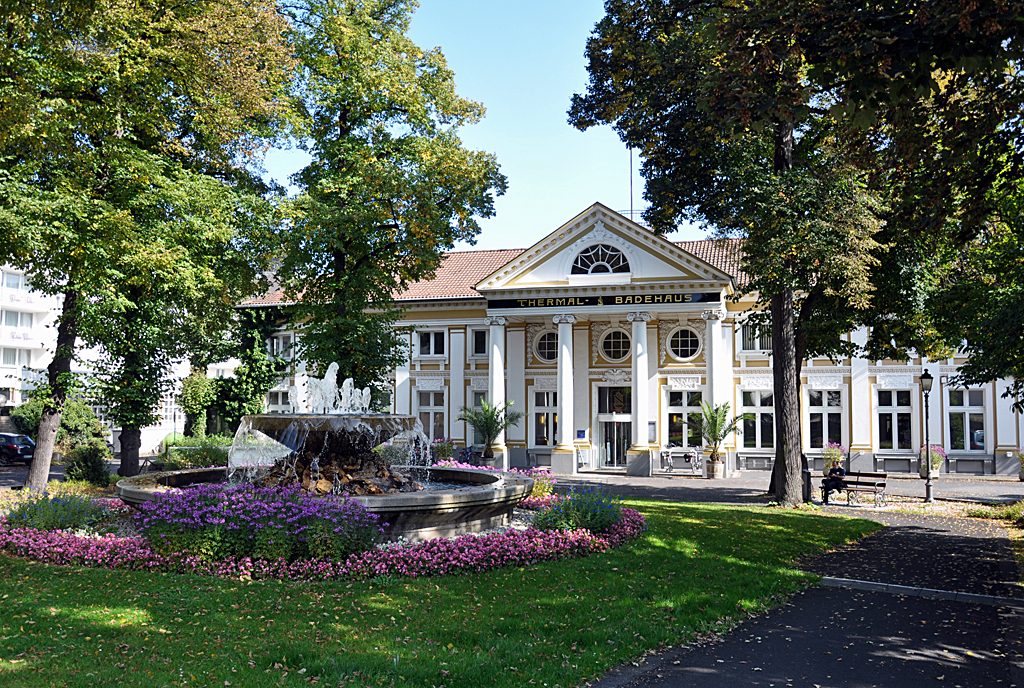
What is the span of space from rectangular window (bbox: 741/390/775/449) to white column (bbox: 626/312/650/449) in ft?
17.4

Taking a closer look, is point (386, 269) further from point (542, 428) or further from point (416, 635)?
point (416, 635)

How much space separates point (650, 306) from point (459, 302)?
32.7ft

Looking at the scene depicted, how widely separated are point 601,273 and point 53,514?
25547mm

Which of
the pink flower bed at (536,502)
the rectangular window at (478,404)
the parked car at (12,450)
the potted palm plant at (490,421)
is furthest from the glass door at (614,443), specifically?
the parked car at (12,450)

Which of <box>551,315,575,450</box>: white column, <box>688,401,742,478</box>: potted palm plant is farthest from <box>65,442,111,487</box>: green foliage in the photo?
<box>688,401,742,478</box>: potted palm plant

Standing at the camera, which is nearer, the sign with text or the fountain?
the fountain

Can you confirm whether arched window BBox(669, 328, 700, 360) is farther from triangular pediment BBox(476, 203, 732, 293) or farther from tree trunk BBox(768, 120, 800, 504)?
tree trunk BBox(768, 120, 800, 504)

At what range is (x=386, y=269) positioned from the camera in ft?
80.2

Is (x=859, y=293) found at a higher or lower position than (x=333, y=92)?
lower

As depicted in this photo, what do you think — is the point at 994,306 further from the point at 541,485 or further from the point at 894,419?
the point at 894,419

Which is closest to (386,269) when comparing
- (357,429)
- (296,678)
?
(357,429)

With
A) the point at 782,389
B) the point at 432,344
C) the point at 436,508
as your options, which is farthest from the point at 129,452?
the point at 432,344

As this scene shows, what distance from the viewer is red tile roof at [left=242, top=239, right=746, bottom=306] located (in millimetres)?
38375

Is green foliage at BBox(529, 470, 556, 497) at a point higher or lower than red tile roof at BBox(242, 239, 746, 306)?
lower
